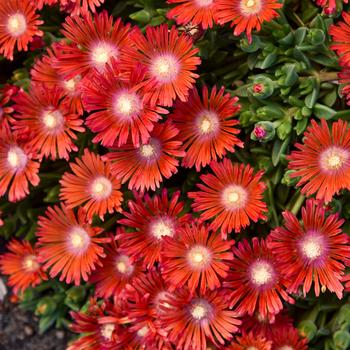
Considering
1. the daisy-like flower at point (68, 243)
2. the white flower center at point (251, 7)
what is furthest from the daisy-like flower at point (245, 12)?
the daisy-like flower at point (68, 243)

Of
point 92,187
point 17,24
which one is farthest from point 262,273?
point 17,24

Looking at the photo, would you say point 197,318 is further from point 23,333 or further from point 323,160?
point 23,333

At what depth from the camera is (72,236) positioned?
1869 millimetres

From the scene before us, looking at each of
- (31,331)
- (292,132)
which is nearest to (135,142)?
(292,132)

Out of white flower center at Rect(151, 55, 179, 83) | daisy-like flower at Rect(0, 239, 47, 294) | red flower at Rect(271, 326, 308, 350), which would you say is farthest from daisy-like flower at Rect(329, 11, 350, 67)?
daisy-like flower at Rect(0, 239, 47, 294)

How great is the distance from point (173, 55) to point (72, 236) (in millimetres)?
650

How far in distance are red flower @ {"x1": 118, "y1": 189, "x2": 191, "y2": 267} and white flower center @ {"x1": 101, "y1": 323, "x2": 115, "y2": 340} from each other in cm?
24

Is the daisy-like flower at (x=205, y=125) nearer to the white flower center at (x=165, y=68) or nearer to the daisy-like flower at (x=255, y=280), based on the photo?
the white flower center at (x=165, y=68)

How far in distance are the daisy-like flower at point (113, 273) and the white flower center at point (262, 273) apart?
0.37 metres

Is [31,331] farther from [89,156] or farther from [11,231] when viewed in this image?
Result: [89,156]

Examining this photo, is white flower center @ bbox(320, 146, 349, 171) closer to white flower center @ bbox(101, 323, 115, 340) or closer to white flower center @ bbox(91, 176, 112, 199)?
white flower center @ bbox(91, 176, 112, 199)

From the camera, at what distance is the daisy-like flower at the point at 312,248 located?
5.16 feet

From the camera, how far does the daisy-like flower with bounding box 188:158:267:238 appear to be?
1.61m

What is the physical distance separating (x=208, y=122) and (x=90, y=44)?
40 cm
